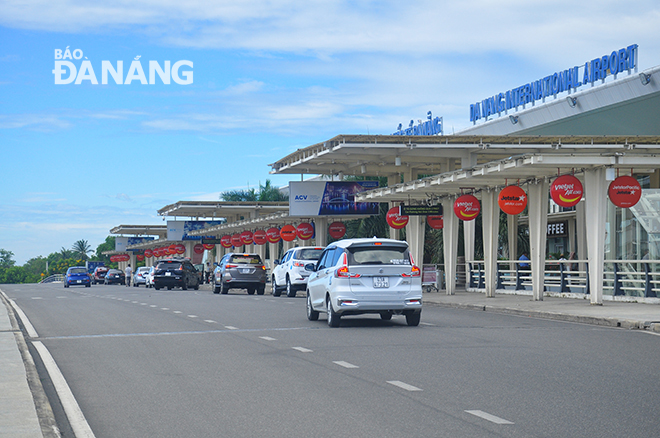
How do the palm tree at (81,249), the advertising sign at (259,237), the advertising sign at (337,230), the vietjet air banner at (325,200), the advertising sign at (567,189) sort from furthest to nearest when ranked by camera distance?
the palm tree at (81,249)
the advertising sign at (259,237)
the advertising sign at (337,230)
the vietjet air banner at (325,200)
the advertising sign at (567,189)

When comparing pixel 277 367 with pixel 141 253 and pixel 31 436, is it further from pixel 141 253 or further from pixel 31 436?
pixel 141 253

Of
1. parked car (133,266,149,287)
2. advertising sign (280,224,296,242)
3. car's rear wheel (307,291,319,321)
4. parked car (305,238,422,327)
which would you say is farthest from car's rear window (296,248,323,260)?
parked car (133,266,149,287)

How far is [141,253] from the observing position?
4525 inches

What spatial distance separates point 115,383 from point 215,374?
1.26 m

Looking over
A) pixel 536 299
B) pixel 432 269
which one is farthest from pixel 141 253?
pixel 536 299

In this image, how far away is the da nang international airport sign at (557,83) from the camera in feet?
130

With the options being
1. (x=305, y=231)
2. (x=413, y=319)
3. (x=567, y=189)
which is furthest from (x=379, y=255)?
(x=305, y=231)

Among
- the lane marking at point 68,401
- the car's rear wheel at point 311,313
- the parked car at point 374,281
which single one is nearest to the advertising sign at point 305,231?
the car's rear wheel at point 311,313

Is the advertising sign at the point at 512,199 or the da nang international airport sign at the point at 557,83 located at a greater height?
the da nang international airport sign at the point at 557,83

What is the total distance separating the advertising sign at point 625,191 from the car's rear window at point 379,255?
7800mm

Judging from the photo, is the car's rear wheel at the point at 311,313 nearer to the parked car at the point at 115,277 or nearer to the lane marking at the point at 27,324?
the lane marking at the point at 27,324

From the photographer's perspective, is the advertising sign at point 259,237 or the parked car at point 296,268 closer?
the parked car at point 296,268

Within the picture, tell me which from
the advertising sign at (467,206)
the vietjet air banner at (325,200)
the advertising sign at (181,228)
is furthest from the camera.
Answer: the advertising sign at (181,228)

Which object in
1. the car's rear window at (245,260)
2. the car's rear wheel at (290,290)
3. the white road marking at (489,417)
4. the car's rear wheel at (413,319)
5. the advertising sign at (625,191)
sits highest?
the advertising sign at (625,191)
